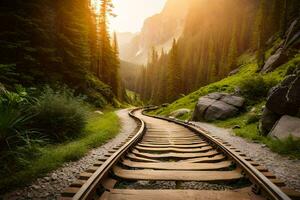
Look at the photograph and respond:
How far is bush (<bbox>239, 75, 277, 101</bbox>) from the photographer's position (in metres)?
16.4

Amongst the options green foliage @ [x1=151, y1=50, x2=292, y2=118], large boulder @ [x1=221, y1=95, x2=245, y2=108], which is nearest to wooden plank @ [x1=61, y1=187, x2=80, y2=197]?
large boulder @ [x1=221, y1=95, x2=245, y2=108]

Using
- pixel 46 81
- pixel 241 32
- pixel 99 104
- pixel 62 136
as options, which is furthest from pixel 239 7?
pixel 62 136

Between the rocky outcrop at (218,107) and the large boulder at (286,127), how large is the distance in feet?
22.5

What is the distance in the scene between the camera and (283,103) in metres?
8.20

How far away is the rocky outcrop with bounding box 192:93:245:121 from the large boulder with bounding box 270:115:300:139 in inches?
270

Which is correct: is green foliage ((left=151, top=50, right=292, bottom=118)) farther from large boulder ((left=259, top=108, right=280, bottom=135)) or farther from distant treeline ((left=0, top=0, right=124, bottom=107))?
distant treeline ((left=0, top=0, right=124, bottom=107))

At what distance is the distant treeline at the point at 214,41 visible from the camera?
162ft

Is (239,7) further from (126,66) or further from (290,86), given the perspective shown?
(126,66)

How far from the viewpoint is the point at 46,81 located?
15.8 m

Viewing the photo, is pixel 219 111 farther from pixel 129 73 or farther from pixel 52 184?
pixel 129 73

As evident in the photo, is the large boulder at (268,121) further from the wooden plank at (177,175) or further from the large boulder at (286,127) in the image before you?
the wooden plank at (177,175)

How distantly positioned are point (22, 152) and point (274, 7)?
57.8m

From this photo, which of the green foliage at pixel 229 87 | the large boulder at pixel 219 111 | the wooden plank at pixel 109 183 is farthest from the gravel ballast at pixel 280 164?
the green foliage at pixel 229 87

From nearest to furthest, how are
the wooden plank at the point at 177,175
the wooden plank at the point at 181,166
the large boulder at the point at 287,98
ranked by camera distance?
the wooden plank at the point at 177,175
the wooden plank at the point at 181,166
the large boulder at the point at 287,98
